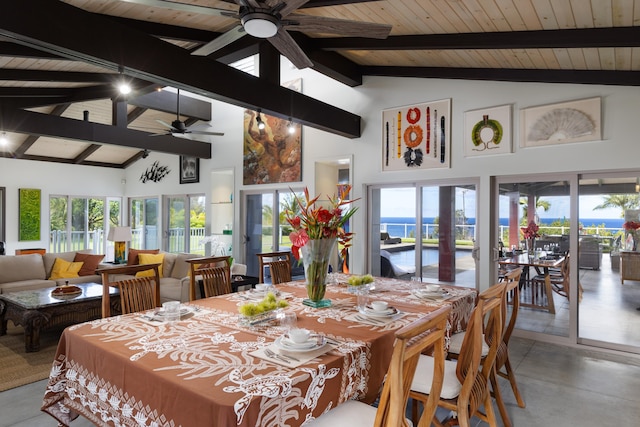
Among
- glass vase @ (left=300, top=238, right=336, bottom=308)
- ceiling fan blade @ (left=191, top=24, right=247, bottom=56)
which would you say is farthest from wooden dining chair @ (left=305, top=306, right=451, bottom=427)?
ceiling fan blade @ (left=191, top=24, right=247, bottom=56)

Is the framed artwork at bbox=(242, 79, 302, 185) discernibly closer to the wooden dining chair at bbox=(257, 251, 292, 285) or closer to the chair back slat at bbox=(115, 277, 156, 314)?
the wooden dining chair at bbox=(257, 251, 292, 285)

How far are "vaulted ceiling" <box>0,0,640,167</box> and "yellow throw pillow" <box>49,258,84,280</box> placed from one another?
77.1 inches

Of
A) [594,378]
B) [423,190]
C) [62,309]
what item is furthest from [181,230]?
[594,378]

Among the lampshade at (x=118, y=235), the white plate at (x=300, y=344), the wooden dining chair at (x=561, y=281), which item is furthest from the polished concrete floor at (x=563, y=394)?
the lampshade at (x=118, y=235)

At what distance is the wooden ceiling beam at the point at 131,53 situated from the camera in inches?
95.5

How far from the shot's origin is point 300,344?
1.67 meters

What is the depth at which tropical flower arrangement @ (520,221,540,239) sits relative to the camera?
14.8 feet

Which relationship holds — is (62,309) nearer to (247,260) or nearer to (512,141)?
(247,260)

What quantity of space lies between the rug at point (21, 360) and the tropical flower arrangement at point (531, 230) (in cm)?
506

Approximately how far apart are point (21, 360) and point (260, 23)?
149 inches

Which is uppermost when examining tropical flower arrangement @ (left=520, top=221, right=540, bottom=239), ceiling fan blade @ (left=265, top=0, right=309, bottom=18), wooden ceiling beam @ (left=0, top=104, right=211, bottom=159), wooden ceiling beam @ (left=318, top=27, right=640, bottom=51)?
wooden ceiling beam @ (left=318, top=27, right=640, bottom=51)

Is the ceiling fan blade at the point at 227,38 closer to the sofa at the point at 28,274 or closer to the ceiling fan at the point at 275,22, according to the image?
the ceiling fan at the point at 275,22

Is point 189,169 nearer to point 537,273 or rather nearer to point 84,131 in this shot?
point 84,131

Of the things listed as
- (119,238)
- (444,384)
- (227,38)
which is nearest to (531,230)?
(444,384)
